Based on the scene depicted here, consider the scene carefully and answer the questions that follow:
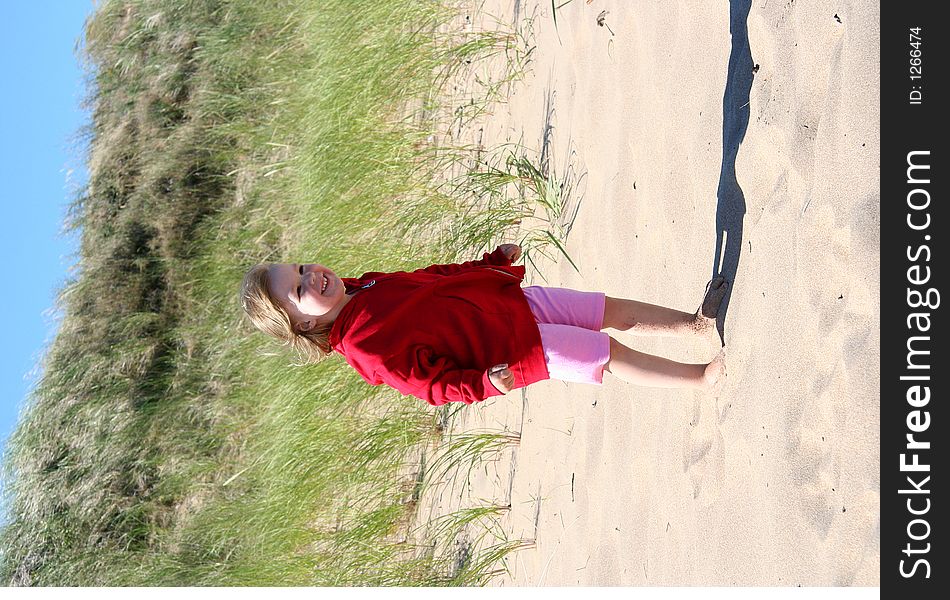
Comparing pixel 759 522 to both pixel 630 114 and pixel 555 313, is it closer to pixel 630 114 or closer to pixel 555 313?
pixel 555 313

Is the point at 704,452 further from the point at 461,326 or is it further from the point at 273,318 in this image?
the point at 273,318

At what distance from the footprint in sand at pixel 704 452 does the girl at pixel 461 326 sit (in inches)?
4.5

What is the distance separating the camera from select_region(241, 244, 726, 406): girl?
2.71 m

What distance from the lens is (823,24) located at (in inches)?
108

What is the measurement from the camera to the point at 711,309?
9.71ft

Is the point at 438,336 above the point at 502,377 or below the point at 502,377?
above

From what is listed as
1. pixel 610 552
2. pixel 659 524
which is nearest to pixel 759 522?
pixel 659 524

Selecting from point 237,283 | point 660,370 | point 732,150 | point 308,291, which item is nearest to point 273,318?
point 308,291

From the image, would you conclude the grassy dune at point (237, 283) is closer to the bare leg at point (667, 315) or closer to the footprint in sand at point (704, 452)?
the bare leg at point (667, 315)

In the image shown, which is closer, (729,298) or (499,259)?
(729,298)

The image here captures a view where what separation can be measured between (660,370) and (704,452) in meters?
0.34

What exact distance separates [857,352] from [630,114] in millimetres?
1655

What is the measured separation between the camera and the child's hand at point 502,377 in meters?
2.54

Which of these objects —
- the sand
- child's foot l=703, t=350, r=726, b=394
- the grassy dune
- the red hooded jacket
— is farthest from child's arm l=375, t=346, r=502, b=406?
the grassy dune
